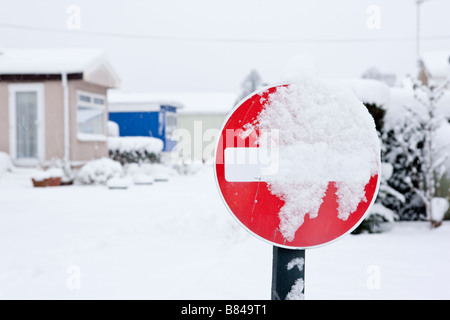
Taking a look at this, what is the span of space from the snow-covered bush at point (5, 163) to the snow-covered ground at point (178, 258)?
516cm

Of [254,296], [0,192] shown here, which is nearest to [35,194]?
[0,192]

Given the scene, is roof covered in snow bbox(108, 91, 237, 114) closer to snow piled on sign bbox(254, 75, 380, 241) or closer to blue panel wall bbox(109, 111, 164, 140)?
blue panel wall bbox(109, 111, 164, 140)

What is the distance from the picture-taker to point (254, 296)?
11.6 ft

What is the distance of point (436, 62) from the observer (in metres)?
29.3

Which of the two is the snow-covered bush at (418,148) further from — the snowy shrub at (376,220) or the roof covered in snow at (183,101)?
the roof covered in snow at (183,101)

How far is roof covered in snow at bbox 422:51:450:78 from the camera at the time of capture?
88.6 feet

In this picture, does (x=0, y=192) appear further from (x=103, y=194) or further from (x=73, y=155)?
(x=73, y=155)

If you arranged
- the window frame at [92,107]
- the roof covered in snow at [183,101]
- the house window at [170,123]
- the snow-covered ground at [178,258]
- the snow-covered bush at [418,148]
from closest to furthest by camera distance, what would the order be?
the snow-covered ground at [178,258], the snow-covered bush at [418,148], the window frame at [92,107], the roof covered in snow at [183,101], the house window at [170,123]

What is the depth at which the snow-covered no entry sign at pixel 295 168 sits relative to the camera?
1620 mm

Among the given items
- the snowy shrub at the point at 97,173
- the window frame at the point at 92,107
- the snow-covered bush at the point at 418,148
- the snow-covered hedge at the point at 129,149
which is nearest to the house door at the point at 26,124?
the window frame at the point at 92,107

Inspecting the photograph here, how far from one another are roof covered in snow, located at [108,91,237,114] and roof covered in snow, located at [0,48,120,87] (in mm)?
7572

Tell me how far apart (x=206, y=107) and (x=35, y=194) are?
81.3 feet

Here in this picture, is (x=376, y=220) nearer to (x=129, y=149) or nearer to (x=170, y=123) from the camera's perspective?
Answer: (x=129, y=149)

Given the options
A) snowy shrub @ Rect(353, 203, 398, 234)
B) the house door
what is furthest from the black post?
the house door
